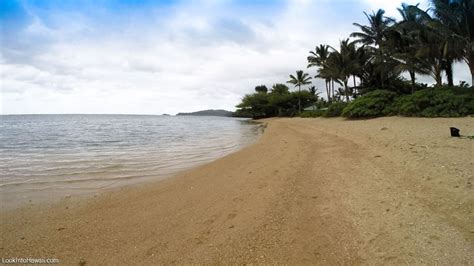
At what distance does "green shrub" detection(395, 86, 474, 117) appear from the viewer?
17453 mm

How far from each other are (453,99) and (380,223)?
1882cm

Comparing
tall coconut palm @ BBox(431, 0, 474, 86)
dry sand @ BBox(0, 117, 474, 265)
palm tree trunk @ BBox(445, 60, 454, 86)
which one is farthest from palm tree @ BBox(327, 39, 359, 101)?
dry sand @ BBox(0, 117, 474, 265)

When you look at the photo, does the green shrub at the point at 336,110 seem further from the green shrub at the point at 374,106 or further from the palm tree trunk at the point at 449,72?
the palm tree trunk at the point at 449,72

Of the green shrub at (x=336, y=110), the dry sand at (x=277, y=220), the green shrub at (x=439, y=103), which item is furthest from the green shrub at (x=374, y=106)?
the dry sand at (x=277, y=220)

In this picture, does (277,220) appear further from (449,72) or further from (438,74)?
(449,72)

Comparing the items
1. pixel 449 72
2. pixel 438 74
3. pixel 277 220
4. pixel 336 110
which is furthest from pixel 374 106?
pixel 277 220

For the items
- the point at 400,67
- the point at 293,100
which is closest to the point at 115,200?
the point at 400,67

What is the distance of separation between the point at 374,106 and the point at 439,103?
572cm

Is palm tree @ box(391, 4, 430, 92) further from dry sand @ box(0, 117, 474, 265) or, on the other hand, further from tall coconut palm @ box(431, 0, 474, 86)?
dry sand @ box(0, 117, 474, 265)

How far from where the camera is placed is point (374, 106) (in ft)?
79.9

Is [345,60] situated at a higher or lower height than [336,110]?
higher

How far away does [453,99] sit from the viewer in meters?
18.2

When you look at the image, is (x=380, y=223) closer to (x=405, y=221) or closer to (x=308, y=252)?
(x=405, y=221)

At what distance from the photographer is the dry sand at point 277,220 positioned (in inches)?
133
